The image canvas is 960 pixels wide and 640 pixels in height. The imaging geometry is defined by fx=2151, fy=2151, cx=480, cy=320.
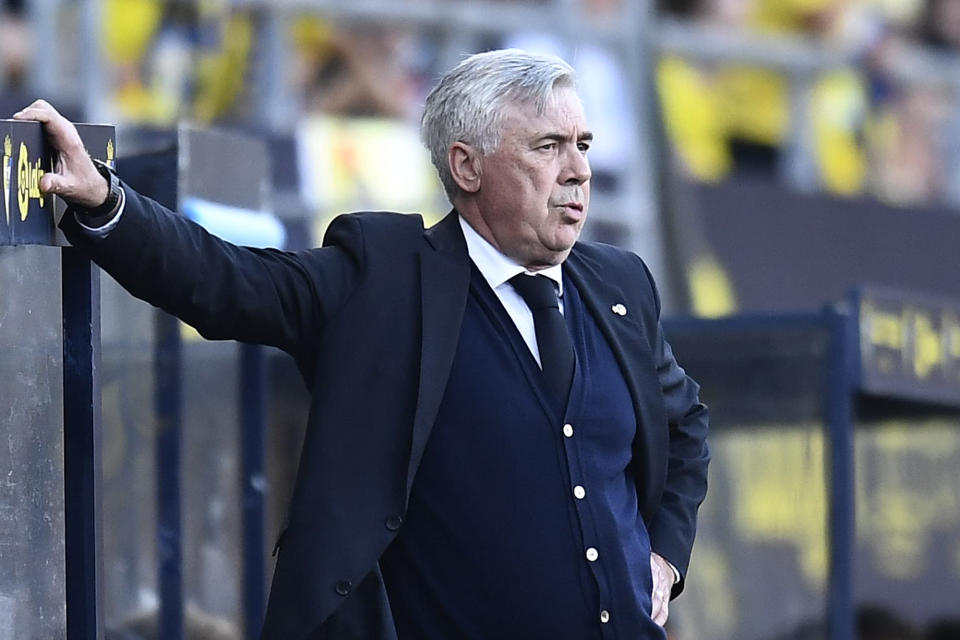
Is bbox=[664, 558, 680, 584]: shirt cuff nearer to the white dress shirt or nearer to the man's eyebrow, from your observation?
the white dress shirt

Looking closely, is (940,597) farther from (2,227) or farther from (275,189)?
(2,227)

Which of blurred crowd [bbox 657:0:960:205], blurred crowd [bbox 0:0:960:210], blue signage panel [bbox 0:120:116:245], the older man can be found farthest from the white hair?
blurred crowd [bbox 657:0:960:205]

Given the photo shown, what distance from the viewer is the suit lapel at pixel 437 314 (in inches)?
132

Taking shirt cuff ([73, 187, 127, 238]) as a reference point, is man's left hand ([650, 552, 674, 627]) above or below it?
below

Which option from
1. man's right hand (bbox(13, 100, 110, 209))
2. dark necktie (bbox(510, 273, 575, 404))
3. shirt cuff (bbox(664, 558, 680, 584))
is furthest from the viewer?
shirt cuff (bbox(664, 558, 680, 584))

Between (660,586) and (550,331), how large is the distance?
479mm

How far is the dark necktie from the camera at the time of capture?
136 inches

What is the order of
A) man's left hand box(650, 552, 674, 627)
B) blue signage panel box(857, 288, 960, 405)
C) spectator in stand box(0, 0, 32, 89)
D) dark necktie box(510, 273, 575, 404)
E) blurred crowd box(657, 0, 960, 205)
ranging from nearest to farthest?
1. dark necktie box(510, 273, 575, 404)
2. man's left hand box(650, 552, 674, 627)
3. blue signage panel box(857, 288, 960, 405)
4. spectator in stand box(0, 0, 32, 89)
5. blurred crowd box(657, 0, 960, 205)

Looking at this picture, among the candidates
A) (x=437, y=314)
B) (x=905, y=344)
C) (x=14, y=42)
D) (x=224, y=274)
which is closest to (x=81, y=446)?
(x=224, y=274)

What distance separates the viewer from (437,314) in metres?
3.43

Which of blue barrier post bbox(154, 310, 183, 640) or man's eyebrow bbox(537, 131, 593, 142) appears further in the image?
blue barrier post bbox(154, 310, 183, 640)

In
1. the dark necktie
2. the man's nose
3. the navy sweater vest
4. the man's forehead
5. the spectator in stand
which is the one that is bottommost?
the navy sweater vest

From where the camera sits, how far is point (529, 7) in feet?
27.2

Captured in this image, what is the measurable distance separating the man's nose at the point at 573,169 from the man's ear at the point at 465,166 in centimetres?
14
